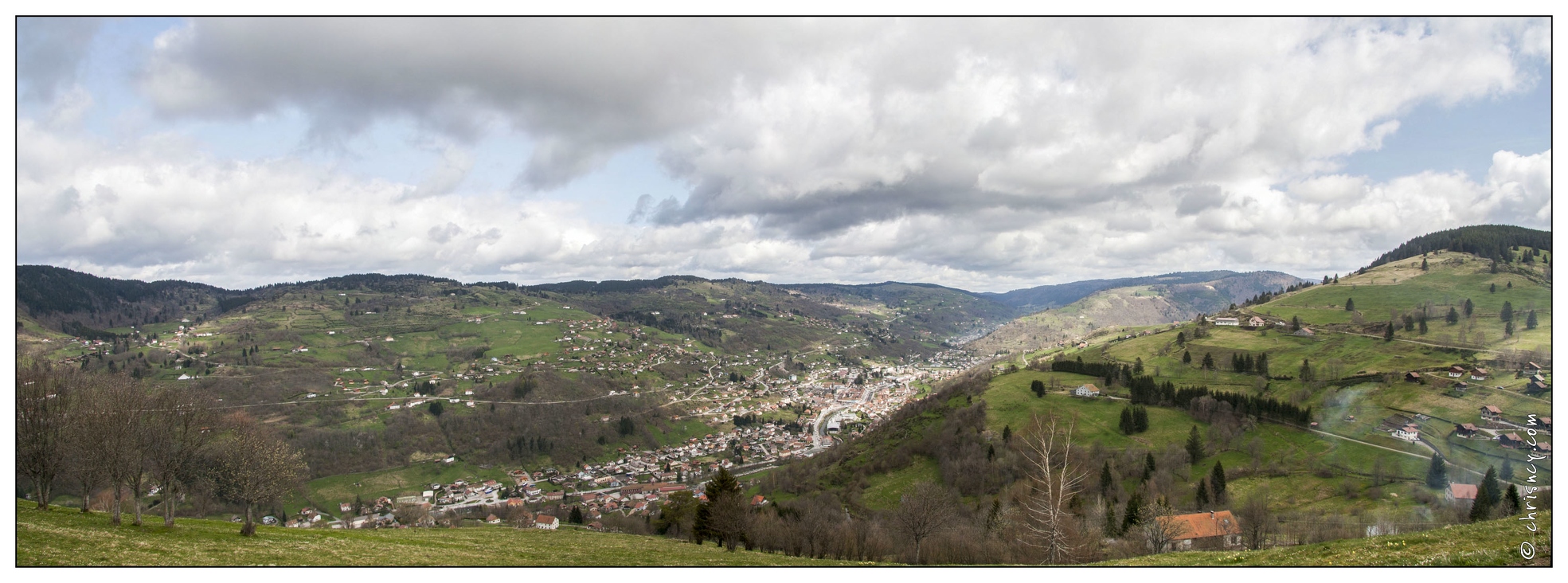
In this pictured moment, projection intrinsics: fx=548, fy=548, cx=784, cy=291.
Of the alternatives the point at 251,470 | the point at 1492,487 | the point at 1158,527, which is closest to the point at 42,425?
the point at 251,470

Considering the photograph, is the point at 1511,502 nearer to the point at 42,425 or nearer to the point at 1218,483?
the point at 1218,483

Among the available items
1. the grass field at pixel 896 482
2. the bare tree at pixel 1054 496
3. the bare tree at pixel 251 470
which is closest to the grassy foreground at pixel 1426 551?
the bare tree at pixel 1054 496

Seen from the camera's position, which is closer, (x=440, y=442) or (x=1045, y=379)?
(x=1045, y=379)

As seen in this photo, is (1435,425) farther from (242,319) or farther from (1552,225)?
(242,319)

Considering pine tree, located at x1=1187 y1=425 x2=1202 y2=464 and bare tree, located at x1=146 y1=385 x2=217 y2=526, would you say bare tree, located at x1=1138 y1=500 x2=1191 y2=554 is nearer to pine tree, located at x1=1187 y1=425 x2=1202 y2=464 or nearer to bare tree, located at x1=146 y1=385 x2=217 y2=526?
pine tree, located at x1=1187 y1=425 x2=1202 y2=464

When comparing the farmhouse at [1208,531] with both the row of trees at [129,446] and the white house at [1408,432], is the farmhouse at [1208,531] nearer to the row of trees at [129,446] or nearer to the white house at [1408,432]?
the white house at [1408,432]

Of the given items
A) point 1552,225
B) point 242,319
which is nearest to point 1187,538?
point 1552,225

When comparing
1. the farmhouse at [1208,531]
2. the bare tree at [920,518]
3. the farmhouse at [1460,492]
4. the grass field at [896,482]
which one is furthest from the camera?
the grass field at [896,482]
